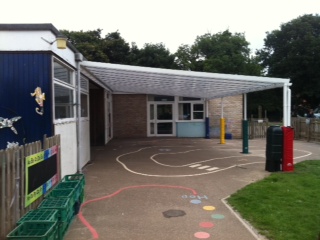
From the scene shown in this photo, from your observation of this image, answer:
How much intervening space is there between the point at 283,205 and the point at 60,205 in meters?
4.09

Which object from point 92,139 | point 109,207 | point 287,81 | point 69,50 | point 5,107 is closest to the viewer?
point 109,207

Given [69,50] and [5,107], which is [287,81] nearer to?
[69,50]

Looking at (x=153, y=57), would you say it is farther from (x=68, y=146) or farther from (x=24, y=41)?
(x=24, y=41)

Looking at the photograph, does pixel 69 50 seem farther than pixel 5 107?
Yes

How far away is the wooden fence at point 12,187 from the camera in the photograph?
13.2ft

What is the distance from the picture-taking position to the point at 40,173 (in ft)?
17.0

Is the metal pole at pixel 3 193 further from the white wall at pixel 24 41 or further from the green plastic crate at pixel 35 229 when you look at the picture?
the white wall at pixel 24 41

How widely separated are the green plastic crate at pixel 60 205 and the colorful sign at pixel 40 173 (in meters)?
0.17

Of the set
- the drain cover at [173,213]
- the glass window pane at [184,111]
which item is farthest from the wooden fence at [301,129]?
the drain cover at [173,213]

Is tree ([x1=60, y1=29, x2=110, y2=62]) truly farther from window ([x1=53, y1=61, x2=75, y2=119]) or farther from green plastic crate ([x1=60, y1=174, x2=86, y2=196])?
green plastic crate ([x1=60, y1=174, x2=86, y2=196])

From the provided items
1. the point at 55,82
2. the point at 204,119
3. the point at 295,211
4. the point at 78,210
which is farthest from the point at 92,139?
the point at 295,211

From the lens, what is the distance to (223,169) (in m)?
10.2

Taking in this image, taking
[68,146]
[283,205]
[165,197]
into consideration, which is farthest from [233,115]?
[283,205]

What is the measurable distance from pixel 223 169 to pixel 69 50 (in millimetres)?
5711
